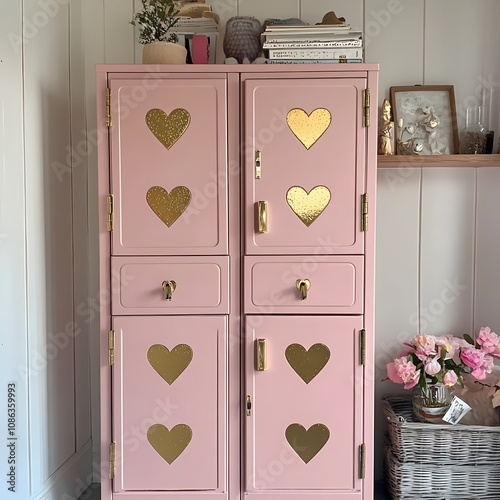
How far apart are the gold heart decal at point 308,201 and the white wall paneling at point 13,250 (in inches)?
32.0

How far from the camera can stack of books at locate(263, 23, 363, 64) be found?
65.9 inches

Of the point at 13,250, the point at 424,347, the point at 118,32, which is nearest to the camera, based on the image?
the point at 13,250

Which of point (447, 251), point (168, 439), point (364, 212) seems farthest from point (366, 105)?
point (168, 439)

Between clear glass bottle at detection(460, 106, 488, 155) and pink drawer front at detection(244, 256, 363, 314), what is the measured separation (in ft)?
2.22

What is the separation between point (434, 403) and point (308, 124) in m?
1.02

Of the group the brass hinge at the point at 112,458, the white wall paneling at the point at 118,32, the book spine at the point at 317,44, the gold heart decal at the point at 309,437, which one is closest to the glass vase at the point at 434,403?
the gold heart decal at the point at 309,437

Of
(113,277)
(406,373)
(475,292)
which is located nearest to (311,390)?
(406,373)

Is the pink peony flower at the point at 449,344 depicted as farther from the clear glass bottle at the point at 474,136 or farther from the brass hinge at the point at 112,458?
the brass hinge at the point at 112,458

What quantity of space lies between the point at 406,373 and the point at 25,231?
1293 mm

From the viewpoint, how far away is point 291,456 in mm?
1654

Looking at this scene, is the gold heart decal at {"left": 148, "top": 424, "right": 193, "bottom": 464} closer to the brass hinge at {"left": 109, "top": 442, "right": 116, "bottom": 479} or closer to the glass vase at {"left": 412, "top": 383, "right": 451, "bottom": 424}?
the brass hinge at {"left": 109, "top": 442, "right": 116, "bottom": 479}

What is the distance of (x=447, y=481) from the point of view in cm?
179

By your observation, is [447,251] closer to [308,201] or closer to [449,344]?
[449,344]

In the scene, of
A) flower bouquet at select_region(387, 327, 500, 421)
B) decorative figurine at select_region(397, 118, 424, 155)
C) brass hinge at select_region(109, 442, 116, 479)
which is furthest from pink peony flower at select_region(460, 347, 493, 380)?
brass hinge at select_region(109, 442, 116, 479)
